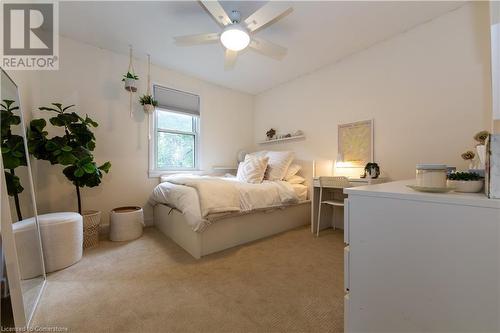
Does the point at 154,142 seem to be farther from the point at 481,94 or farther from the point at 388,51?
the point at 481,94

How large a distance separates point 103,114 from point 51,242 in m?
1.71

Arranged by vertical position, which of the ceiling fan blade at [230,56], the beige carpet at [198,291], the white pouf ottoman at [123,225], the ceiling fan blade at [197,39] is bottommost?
the beige carpet at [198,291]

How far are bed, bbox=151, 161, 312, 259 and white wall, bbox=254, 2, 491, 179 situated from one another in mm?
998

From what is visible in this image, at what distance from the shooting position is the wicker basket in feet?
7.06

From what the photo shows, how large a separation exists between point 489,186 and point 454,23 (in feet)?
7.58

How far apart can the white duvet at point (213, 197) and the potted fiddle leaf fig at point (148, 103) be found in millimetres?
1156

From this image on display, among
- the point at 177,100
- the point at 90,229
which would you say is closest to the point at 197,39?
the point at 177,100

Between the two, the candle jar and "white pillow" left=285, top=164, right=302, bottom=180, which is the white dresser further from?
"white pillow" left=285, top=164, right=302, bottom=180

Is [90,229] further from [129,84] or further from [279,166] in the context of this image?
[279,166]

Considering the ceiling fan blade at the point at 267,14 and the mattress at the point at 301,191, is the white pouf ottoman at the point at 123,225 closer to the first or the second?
the mattress at the point at 301,191

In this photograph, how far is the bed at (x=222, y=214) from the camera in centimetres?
191

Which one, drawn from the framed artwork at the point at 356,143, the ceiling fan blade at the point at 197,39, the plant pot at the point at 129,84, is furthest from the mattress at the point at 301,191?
the plant pot at the point at 129,84

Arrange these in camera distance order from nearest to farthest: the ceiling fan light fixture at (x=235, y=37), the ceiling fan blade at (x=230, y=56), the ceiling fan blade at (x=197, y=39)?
the ceiling fan light fixture at (x=235, y=37)
the ceiling fan blade at (x=197, y=39)
the ceiling fan blade at (x=230, y=56)

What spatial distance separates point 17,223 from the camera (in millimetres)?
1365
